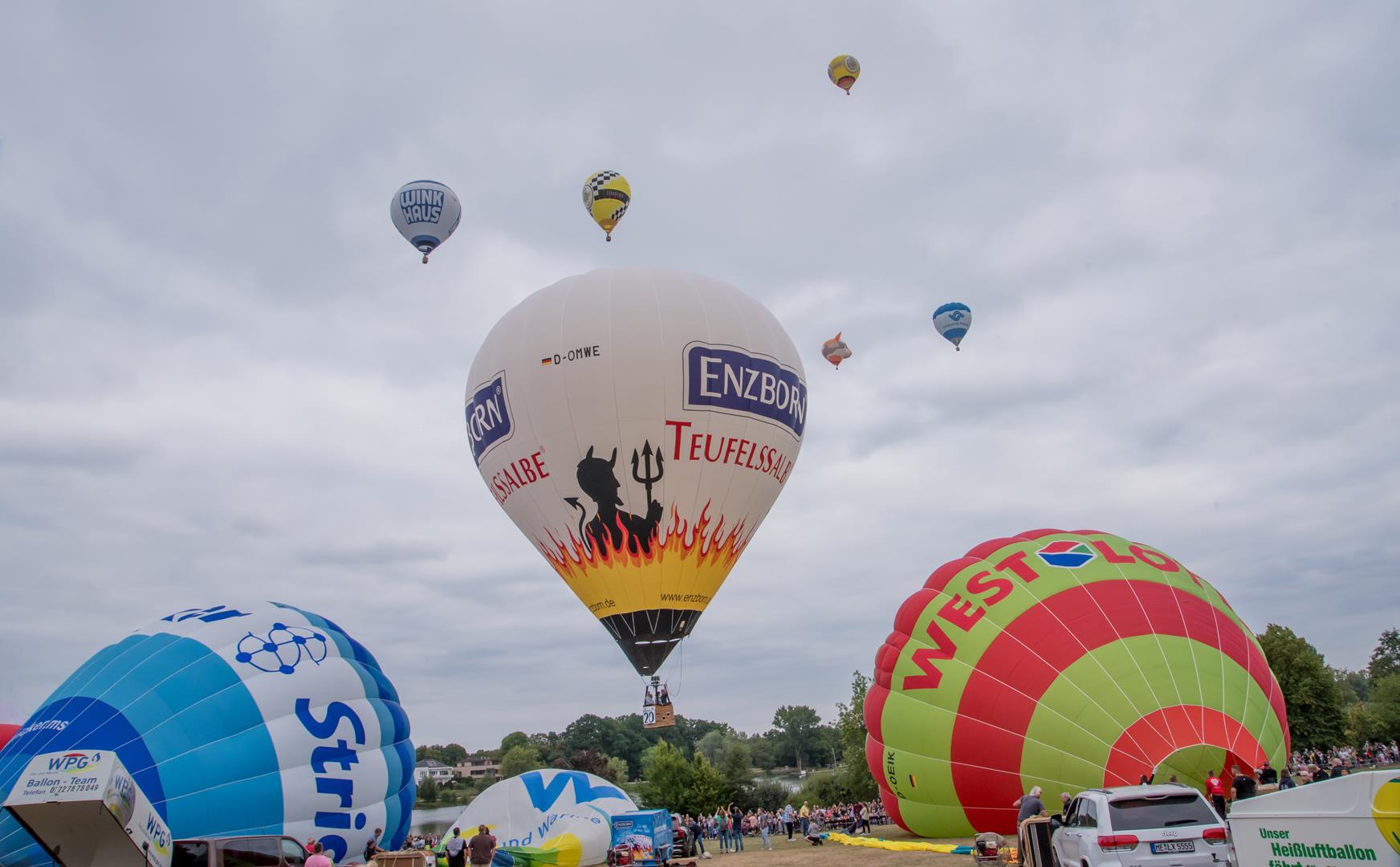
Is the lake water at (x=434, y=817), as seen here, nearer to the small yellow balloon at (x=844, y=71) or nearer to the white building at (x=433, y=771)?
the white building at (x=433, y=771)

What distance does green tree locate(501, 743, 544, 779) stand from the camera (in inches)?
2488

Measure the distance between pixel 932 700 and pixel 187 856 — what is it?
28.0 feet

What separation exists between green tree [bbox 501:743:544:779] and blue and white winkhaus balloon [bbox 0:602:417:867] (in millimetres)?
51970

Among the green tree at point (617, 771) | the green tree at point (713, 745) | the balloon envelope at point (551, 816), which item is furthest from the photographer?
the green tree at point (713, 745)

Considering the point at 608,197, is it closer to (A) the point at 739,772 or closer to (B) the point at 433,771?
(A) the point at 739,772

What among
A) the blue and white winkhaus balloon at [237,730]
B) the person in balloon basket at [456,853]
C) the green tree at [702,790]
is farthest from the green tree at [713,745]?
the blue and white winkhaus balloon at [237,730]

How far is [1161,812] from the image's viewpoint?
24.3 ft

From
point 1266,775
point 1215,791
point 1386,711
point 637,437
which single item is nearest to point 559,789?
point 637,437

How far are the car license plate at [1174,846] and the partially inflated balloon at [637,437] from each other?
11.0m

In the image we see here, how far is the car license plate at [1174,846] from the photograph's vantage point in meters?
7.23

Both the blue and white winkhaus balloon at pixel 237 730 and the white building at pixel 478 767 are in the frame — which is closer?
the blue and white winkhaus balloon at pixel 237 730

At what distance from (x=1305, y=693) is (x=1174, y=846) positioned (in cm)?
3236

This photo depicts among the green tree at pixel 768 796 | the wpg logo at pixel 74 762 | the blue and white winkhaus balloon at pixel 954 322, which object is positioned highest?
the blue and white winkhaus balloon at pixel 954 322

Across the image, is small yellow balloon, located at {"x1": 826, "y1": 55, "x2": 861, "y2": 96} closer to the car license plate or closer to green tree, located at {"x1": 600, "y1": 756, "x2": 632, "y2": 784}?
the car license plate
